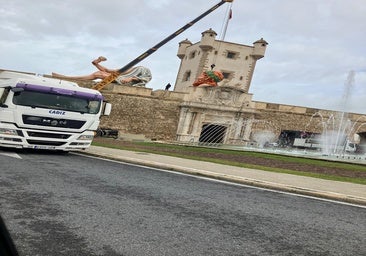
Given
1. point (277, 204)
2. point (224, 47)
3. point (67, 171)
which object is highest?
point (224, 47)

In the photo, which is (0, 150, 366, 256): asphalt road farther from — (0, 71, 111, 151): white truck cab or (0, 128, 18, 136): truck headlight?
(0, 71, 111, 151): white truck cab

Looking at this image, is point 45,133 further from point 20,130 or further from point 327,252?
point 327,252

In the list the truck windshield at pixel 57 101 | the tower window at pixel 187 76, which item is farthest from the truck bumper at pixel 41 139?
the tower window at pixel 187 76

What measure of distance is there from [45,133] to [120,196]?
21.7ft

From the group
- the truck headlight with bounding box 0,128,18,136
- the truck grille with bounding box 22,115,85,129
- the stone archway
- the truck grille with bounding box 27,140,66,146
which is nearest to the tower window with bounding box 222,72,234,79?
the stone archway

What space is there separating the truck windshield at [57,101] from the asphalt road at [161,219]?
4086 millimetres

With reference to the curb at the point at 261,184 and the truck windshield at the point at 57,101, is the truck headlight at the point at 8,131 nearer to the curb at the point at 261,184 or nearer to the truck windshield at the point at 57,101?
the truck windshield at the point at 57,101

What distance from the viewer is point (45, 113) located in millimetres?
11461

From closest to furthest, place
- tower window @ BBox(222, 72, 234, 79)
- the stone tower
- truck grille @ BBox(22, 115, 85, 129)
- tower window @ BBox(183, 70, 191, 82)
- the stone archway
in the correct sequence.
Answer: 1. truck grille @ BBox(22, 115, 85, 129)
2. the stone archway
3. the stone tower
4. tower window @ BBox(222, 72, 234, 79)
5. tower window @ BBox(183, 70, 191, 82)

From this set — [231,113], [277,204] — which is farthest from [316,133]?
[277,204]

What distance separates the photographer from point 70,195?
5711 mm

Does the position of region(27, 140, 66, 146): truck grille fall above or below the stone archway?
below

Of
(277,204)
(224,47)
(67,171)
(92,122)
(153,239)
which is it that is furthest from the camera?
(224,47)

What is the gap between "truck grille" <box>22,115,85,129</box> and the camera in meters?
11.2
